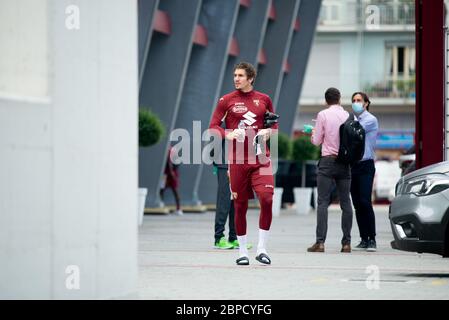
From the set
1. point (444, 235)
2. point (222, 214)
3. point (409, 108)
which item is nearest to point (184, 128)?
point (222, 214)

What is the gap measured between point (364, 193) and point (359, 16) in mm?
60213

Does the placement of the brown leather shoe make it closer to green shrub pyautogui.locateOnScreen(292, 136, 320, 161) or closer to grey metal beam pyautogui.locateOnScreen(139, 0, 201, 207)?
grey metal beam pyautogui.locateOnScreen(139, 0, 201, 207)

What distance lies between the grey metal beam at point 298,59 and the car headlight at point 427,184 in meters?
36.4

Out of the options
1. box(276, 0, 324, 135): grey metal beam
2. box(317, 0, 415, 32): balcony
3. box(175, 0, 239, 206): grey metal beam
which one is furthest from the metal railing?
box(175, 0, 239, 206): grey metal beam

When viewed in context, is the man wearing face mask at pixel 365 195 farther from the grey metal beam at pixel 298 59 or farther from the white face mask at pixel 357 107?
the grey metal beam at pixel 298 59

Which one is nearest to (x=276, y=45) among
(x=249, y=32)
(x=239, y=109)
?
(x=249, y=32)

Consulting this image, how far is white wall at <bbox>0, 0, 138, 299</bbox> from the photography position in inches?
302

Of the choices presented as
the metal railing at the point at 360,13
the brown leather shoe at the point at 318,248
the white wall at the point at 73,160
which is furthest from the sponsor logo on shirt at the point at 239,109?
the metal railing at the point at 360,13

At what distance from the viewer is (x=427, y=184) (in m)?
12.0

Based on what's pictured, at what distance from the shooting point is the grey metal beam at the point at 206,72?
3369 cm

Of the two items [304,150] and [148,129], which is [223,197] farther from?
[304,150]

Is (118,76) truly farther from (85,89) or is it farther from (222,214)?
(222,214)

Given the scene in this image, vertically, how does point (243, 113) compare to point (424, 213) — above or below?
above

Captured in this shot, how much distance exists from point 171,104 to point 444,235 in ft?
60.3
